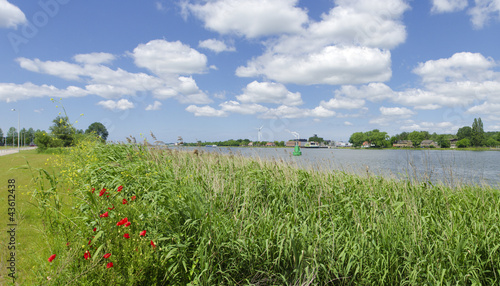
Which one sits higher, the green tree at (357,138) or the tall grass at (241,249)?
the green tree at (357,138)

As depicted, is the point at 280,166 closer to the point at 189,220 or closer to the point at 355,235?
the point at 355,235

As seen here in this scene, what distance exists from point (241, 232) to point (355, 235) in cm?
175

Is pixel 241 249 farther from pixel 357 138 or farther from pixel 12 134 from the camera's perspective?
pixel 357 138

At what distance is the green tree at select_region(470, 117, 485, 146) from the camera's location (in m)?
56.4

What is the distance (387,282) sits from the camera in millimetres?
3656

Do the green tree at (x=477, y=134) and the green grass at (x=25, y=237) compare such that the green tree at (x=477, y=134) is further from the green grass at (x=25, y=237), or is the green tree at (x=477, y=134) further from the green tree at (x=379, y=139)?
the green grass at (x=25, y=237)

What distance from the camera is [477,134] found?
61.4 meters

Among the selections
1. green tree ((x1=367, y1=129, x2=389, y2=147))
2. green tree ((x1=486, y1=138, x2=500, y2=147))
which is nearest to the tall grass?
green tree ((x1=367, y1=129, x2=389, y2=147))

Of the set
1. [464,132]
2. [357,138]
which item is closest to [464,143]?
[464,132]

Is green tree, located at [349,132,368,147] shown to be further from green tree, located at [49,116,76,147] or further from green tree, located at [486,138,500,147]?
green tree, located at [49,116,76,147]

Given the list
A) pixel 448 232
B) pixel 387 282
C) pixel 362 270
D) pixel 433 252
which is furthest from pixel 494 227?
pixel 362 270

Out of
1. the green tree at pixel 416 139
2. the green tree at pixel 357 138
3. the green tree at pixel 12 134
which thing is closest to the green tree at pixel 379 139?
the green tree at pixel 357 138

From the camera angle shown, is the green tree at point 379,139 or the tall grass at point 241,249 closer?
the tall grass at point 241,249

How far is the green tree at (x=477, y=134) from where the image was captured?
56.4 meters
